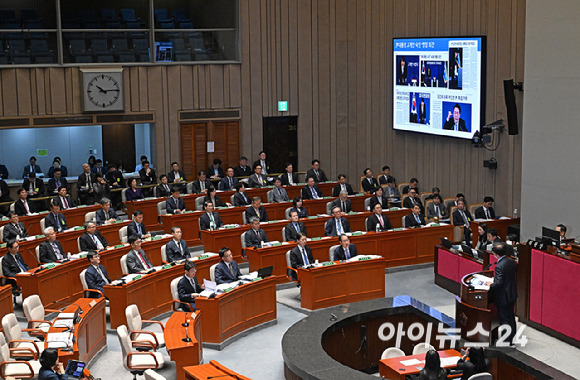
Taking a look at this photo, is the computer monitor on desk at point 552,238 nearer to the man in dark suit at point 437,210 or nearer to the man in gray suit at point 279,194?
the man in dark suit at point 437,210

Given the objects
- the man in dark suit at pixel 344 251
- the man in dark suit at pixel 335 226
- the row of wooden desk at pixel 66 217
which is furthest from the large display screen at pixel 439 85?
the row of wooden desk at pixel 66 217

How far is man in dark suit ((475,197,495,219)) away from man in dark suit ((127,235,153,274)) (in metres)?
7.54

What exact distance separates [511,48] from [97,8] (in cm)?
1195

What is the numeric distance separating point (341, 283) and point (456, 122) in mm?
6175

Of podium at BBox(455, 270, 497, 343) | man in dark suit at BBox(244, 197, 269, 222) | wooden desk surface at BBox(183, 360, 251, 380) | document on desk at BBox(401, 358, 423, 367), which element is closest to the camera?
wooden desk surface at BBox(183, 360, 251, 380)

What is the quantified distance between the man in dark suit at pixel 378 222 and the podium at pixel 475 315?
17.4 feet

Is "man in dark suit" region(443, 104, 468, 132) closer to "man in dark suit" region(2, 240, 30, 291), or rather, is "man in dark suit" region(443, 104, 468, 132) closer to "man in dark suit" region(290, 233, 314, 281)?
"man in dark suit" region(290, 233, 314, 281)

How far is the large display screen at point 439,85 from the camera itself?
17.7 meters

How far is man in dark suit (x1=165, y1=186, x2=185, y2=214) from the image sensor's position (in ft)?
56.4

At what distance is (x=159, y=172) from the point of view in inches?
830

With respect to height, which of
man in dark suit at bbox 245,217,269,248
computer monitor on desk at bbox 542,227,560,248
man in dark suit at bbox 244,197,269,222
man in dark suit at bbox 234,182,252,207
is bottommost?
man in dark suit at bbox 245,217,269,248

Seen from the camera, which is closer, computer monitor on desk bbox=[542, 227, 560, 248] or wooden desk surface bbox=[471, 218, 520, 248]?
computer monitor on desk bbox=[542, 227, 560, 248]

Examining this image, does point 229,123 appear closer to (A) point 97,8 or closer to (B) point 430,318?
(A) point 97,8

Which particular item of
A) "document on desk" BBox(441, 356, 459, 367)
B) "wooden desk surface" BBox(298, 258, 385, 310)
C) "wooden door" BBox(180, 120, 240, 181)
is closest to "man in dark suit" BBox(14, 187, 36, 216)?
"wooden door" BBox(180, 120, 240, 181)
